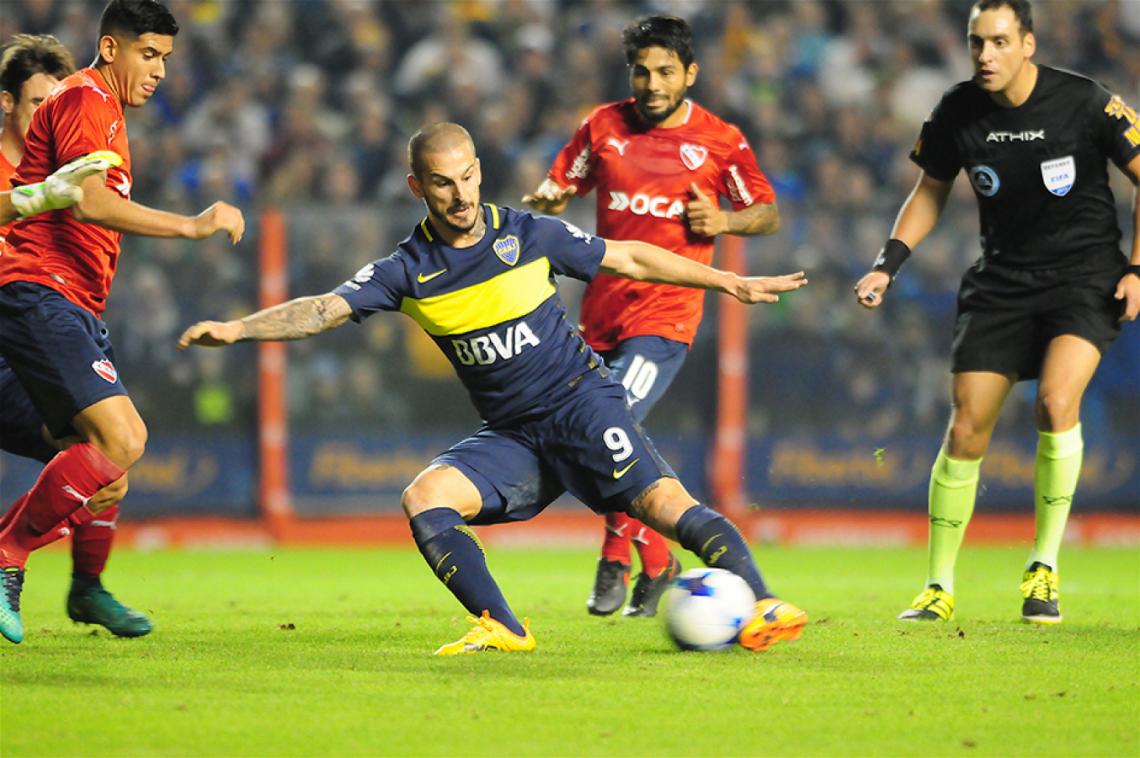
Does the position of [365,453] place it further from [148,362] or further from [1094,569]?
[1094,569]

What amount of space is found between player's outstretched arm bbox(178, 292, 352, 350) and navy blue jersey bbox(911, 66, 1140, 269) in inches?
122

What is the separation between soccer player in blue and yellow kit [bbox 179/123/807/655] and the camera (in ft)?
20.7

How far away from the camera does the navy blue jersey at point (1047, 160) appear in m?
7.57

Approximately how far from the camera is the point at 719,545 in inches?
251

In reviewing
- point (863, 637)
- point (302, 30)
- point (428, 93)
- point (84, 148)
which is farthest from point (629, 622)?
point (302, 30)

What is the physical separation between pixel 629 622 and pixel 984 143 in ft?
8.75

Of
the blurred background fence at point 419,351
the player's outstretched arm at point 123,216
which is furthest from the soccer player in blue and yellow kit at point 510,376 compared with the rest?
the blurred background fence at point 419,351

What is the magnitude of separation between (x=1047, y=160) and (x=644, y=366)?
2.04m

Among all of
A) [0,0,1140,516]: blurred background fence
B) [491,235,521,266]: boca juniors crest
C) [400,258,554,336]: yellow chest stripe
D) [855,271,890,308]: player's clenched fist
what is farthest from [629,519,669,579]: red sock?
[0,0,1140,516]: blurred background fence

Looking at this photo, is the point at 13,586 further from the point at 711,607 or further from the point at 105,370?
the point at 711,607

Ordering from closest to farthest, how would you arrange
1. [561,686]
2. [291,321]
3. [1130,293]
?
[561,686], [291,321], [1130,293]

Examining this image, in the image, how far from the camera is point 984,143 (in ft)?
25.3

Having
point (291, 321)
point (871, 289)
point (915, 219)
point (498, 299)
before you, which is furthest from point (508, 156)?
point (291, 321)

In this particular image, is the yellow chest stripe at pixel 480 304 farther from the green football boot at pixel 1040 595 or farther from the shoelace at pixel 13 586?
the green football boot at pixel 1040 595
